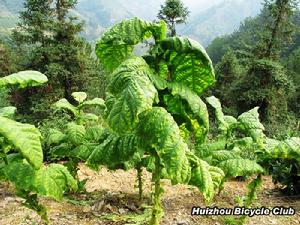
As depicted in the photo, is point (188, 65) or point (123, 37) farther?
point (188, 65)

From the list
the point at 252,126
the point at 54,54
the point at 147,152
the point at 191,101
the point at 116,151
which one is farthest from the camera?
the point at 54,54

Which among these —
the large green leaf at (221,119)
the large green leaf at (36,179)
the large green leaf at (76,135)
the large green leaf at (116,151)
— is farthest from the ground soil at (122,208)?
the large green leaf at (36,179)

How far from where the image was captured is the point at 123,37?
325 centimetres

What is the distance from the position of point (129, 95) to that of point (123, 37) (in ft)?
2.09

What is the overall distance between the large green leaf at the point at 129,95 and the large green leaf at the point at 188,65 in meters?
0.46

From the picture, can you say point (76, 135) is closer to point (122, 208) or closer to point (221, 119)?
point (122, 208)

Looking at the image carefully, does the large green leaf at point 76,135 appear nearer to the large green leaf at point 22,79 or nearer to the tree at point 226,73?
the large green leaf at point 22,79

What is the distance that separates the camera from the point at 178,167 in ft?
9.87

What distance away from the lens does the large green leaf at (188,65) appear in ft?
10.7

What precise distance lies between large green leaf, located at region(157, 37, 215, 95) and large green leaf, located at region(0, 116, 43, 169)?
52.6 inches

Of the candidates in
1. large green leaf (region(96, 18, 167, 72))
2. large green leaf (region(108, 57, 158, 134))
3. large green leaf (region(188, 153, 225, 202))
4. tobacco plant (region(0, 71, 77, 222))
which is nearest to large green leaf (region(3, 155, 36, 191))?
tobacco plant (region(0, 71, 77, 222))

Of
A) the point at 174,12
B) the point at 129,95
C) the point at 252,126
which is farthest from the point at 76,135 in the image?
the point at 174,12

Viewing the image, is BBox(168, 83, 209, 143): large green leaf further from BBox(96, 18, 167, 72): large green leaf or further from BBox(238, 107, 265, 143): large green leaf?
BBox(238, 107, 265, 143): large green leaf

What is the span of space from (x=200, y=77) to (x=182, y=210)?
3263 mm
